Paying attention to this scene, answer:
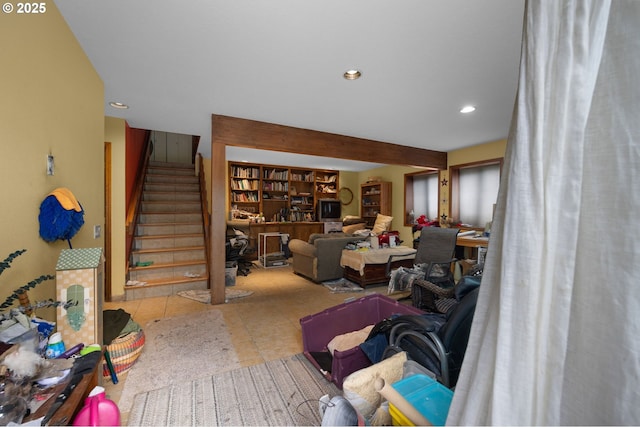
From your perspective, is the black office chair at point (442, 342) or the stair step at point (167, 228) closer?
the black office chair at point (442, 342)

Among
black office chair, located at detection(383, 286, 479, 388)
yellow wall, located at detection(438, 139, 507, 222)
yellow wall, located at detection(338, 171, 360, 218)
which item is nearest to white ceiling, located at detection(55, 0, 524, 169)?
yellow wall, located at detection(438, 139, 507, 222)

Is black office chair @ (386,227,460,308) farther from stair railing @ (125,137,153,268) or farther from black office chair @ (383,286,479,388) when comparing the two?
stair railing @ (125,137,153,268)

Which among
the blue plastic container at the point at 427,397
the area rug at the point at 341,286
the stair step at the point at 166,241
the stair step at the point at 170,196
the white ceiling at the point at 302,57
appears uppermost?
the white ceiling at the point at 302,57

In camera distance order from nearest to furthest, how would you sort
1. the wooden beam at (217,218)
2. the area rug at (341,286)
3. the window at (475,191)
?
the wooden beam at (217,218)
the area rug at (341,286)
the window at (475,191)

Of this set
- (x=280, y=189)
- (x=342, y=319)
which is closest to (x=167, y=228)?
(x=280, y=189)

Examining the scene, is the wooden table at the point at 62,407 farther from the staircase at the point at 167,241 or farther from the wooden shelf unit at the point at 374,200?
the wooden shelf unit at the point at 374,200

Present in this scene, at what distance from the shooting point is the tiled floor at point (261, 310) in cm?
225

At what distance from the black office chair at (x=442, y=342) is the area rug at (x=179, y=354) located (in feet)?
4.44

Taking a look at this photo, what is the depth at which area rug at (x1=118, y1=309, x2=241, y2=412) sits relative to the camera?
1.82 m

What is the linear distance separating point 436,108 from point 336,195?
4944 mm

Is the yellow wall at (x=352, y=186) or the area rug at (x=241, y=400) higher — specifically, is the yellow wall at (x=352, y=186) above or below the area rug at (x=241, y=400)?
above

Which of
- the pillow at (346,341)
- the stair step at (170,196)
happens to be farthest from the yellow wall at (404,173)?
the stair step at (170,196)

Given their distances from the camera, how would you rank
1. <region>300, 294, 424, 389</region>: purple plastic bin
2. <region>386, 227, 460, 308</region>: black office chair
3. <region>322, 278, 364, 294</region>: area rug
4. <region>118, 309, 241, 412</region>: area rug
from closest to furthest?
1. <region>118, 309, 241, 412</region>: area rug
2. <region>300, 294, 424, 389</region>: purple plastic bin
3. <region>386, 227, 460, 308</region>: black office chair
4. <region>322, 278, 364, 294</region>: area rug

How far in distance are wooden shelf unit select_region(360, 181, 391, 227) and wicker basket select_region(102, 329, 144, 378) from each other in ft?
A: 19.3
